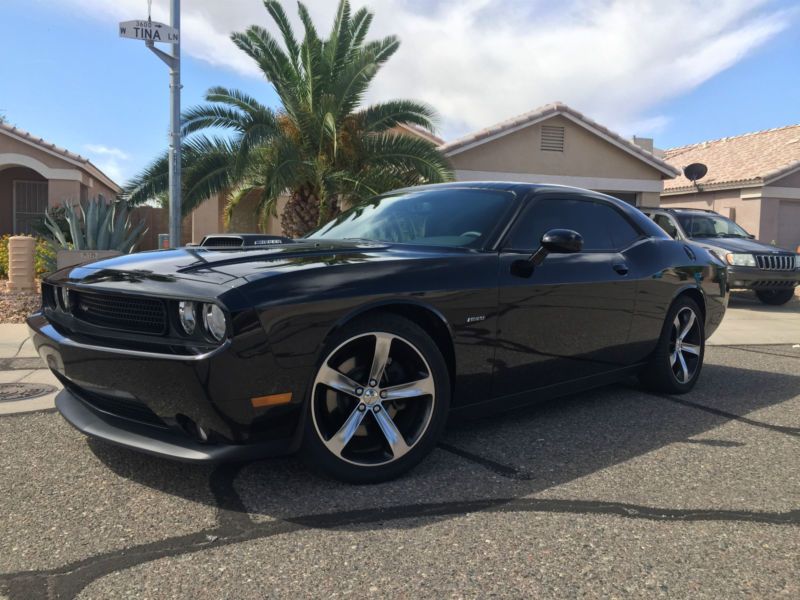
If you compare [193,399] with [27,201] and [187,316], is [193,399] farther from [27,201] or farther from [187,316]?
[27,201]

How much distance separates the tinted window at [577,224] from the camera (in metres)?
3.85

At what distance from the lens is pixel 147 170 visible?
1220 centimetres

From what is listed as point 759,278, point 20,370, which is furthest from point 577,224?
point 759,278

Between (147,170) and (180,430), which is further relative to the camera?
(147,170)

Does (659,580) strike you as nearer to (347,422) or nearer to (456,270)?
(347,422)

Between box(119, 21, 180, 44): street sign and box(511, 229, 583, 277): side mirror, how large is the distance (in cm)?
768

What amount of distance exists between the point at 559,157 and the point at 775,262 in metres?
7.06

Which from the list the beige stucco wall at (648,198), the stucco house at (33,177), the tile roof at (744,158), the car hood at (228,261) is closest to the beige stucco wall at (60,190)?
the stucco house at (33,177)

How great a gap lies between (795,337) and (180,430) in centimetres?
846

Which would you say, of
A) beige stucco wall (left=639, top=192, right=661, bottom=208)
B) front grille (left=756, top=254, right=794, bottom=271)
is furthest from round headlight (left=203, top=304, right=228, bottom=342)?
beige stucco wall (left=639, top=192, right=661, bottom=208)

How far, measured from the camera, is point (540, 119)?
17.3 metres

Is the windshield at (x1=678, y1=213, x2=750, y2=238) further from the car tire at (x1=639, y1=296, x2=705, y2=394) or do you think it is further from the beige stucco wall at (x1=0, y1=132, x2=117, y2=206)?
the beige stucco wall at (x1=0, y1=132, x2=117, y2=206)

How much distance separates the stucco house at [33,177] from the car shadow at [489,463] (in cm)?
1469

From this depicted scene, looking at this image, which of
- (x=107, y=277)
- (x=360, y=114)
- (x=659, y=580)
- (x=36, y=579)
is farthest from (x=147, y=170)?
(x=659, y=580)
